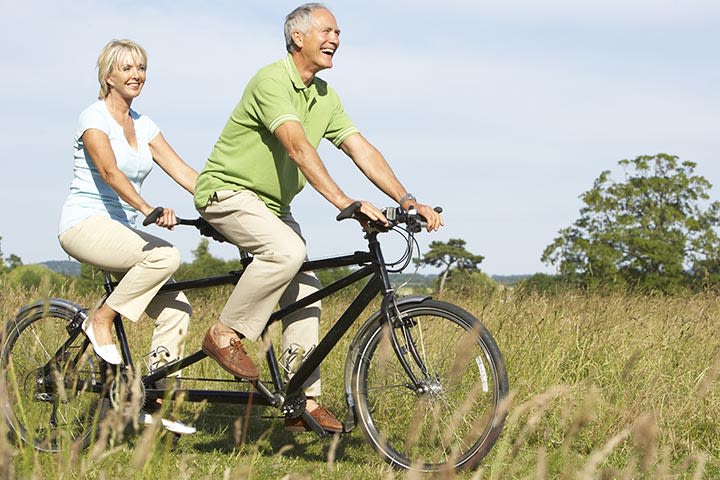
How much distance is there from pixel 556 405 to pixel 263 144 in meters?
2.45

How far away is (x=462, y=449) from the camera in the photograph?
193 inches

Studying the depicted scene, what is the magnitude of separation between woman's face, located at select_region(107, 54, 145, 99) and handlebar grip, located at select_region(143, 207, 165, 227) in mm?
801

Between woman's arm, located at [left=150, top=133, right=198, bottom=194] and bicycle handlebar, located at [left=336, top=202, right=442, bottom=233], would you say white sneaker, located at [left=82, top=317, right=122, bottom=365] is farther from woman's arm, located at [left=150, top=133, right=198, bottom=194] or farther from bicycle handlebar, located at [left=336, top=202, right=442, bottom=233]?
bicycle handlebar, located at [left=336, top=202, right=442, bottom=233]

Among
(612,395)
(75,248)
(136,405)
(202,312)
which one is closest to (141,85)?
(75,248)

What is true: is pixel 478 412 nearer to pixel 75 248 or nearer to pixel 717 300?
pixel 75 248

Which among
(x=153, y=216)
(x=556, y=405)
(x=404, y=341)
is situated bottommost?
(x=556, y=405)

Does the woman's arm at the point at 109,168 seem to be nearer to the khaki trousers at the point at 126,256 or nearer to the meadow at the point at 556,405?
the khaki trousers at the point at 126,256

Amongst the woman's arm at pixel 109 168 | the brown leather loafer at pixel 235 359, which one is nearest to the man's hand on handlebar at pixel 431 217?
the brown leather loafer at pixel 235 359

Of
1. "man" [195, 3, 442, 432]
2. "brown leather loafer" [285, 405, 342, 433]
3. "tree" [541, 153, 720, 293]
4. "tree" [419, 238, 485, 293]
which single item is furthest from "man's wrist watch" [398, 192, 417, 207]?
"tree" [419, 238, 485, 293]

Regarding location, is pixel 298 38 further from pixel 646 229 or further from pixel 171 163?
pixel 646 229

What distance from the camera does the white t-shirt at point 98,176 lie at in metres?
5.38

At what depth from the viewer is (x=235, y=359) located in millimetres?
5145

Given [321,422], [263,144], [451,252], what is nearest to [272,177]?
[263,144]

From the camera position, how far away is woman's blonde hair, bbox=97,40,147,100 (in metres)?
5.38
